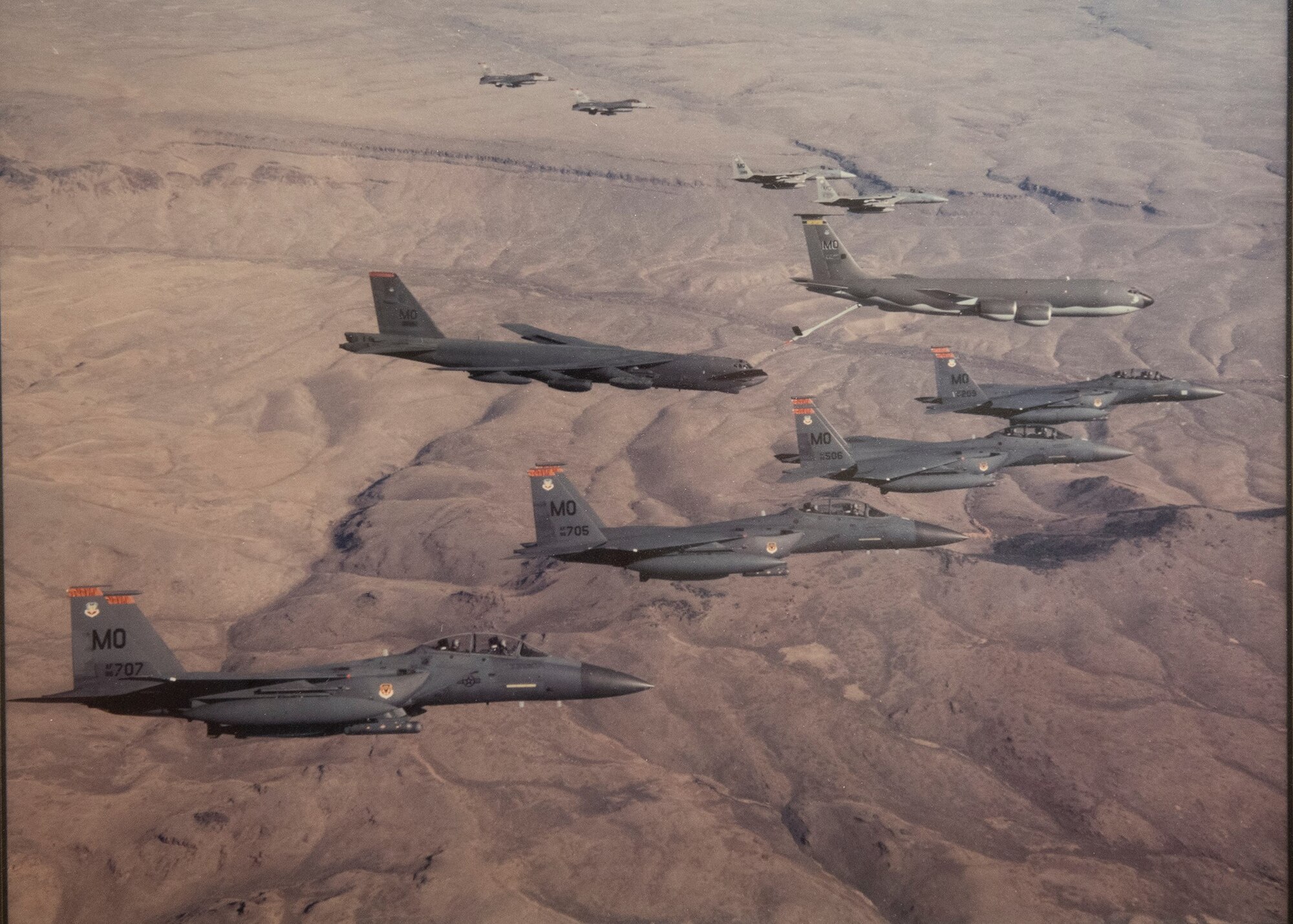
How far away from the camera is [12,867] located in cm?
3133

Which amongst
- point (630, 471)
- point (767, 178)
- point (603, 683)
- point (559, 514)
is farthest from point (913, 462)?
point (630, 471)

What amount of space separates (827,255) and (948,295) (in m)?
3.55

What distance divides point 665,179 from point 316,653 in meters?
34.4

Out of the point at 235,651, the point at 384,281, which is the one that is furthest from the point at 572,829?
the point at 384,281

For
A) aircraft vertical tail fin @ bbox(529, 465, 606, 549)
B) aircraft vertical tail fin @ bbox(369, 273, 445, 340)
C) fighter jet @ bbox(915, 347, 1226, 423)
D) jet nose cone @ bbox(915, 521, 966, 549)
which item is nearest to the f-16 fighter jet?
aircraft vertical tail fin @ bbox(529, 465, 606, 549)

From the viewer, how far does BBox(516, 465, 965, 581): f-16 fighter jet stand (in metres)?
24.8

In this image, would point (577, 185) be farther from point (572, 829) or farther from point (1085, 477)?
point (572, 829)

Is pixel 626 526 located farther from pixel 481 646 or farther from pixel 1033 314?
pixel 1033 314

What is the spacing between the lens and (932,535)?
28.0m

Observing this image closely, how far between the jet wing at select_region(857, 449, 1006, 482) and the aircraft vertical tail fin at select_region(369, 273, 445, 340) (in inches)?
456

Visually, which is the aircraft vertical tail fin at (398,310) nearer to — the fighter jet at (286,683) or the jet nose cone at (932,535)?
the fighter jet at (286,683)

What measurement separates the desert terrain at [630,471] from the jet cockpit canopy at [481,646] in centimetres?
1368

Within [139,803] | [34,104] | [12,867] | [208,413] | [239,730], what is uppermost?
[34,104]

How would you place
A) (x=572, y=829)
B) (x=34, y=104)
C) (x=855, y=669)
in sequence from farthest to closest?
(x=855, y=669) < (x=34, y=104) < (x=572, y=829)
